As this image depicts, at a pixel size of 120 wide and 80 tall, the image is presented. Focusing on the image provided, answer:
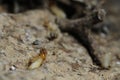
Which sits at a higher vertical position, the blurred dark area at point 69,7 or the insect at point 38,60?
the blurred dark area at point 69,7

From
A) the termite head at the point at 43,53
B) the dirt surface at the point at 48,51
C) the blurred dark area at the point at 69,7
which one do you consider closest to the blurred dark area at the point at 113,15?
the blurred dark area at the point at 69,7

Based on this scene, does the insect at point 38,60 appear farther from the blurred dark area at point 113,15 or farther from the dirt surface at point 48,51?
the blurred dark area at point 113,15

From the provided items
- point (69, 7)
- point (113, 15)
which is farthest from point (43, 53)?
point (113, 15)

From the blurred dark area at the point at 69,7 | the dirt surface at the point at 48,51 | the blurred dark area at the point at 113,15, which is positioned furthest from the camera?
the blurred dark area at the point at 113,15

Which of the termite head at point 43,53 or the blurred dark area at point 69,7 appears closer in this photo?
the termite head at point 43,53

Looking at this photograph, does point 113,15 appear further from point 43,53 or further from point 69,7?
point 43,53

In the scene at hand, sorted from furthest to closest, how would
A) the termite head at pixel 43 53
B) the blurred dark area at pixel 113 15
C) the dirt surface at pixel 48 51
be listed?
the blurred dark area at pixel 113 15 < the termite head at pixel 43 53 < the dirt surface at pixel 48 51

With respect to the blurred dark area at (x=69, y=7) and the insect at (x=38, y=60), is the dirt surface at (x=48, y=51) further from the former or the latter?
the blurred dark area at (x=69, y=7)
